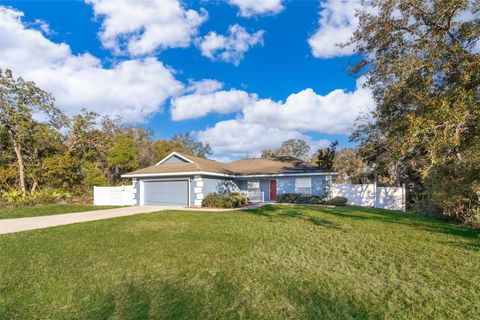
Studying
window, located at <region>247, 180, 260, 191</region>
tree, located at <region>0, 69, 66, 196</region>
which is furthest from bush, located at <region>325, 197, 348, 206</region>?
tree, located at <region>0, 69, 66, 196</region>

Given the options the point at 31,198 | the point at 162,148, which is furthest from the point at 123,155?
the point at 162,148

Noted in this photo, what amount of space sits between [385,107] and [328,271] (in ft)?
23.3

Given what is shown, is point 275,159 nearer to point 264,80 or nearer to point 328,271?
point 264,80

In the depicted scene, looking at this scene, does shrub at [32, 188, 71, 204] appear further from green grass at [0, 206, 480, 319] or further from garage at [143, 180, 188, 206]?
green grass at [0, 206, 480, 319]

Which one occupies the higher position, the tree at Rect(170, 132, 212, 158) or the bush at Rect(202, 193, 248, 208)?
the tree at Rect(170, 132, 212, 158)

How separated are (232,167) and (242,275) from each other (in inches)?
762

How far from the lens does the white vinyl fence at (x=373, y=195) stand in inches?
684

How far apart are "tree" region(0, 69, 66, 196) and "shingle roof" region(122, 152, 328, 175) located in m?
9.47

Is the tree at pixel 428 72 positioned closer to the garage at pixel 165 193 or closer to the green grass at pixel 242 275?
the green grass at pixel 242 275

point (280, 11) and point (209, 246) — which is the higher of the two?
point (280, 11)

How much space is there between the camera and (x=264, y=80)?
68.4ft

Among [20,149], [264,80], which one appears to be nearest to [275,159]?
[264,80]

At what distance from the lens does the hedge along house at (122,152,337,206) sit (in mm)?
17344

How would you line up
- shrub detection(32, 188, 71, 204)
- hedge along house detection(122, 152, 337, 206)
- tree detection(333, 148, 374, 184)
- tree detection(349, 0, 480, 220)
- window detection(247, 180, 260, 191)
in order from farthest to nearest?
tree detection(333, 148, 374, 184), window detection(247, 180, 260, 191), shrub detection(32, 188, 71, 204), hedge along house detection(122, 152, 337, 206), tree detection(349, 0, 480, 220)
